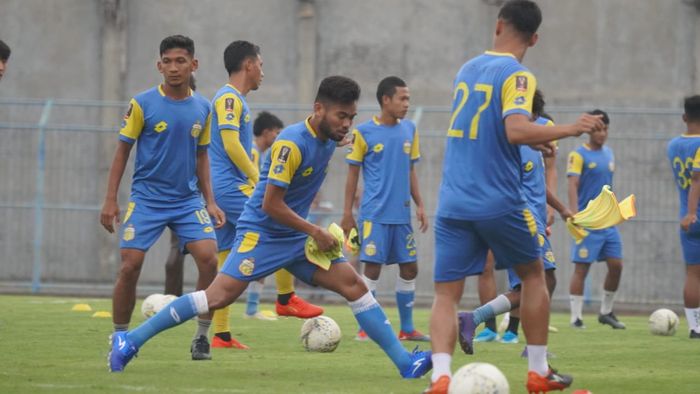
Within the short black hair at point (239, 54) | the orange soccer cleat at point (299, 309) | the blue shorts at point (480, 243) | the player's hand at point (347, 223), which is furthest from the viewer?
the player's hand at point (347, 223)

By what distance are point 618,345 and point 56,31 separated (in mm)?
14376

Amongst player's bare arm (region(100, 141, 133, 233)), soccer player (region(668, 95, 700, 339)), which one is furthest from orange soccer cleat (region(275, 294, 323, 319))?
soccer player (region(668, 95, 700, 339))

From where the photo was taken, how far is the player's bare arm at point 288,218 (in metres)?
7.69

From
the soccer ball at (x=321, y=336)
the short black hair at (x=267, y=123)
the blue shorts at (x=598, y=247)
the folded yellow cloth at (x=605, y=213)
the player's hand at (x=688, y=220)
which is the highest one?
the short black hair at (x=267, y=123)

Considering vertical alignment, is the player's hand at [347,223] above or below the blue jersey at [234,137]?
below

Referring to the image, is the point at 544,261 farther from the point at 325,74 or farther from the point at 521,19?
the point at 325,74

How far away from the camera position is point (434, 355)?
6.82 m

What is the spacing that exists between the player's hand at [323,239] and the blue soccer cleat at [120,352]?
4.30 feet

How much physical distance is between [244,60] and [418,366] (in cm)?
359

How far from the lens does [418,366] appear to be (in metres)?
7.76

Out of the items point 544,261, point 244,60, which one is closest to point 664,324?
point 544,261

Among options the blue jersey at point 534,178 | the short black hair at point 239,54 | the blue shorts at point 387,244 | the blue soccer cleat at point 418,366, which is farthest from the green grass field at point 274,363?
the short black hair at point 239,54

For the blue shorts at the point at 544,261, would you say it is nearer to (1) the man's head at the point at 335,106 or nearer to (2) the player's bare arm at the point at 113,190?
(1) the man's head at the point at 335,106

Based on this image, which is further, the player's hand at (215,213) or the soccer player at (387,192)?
the soccer player at (387,192)
